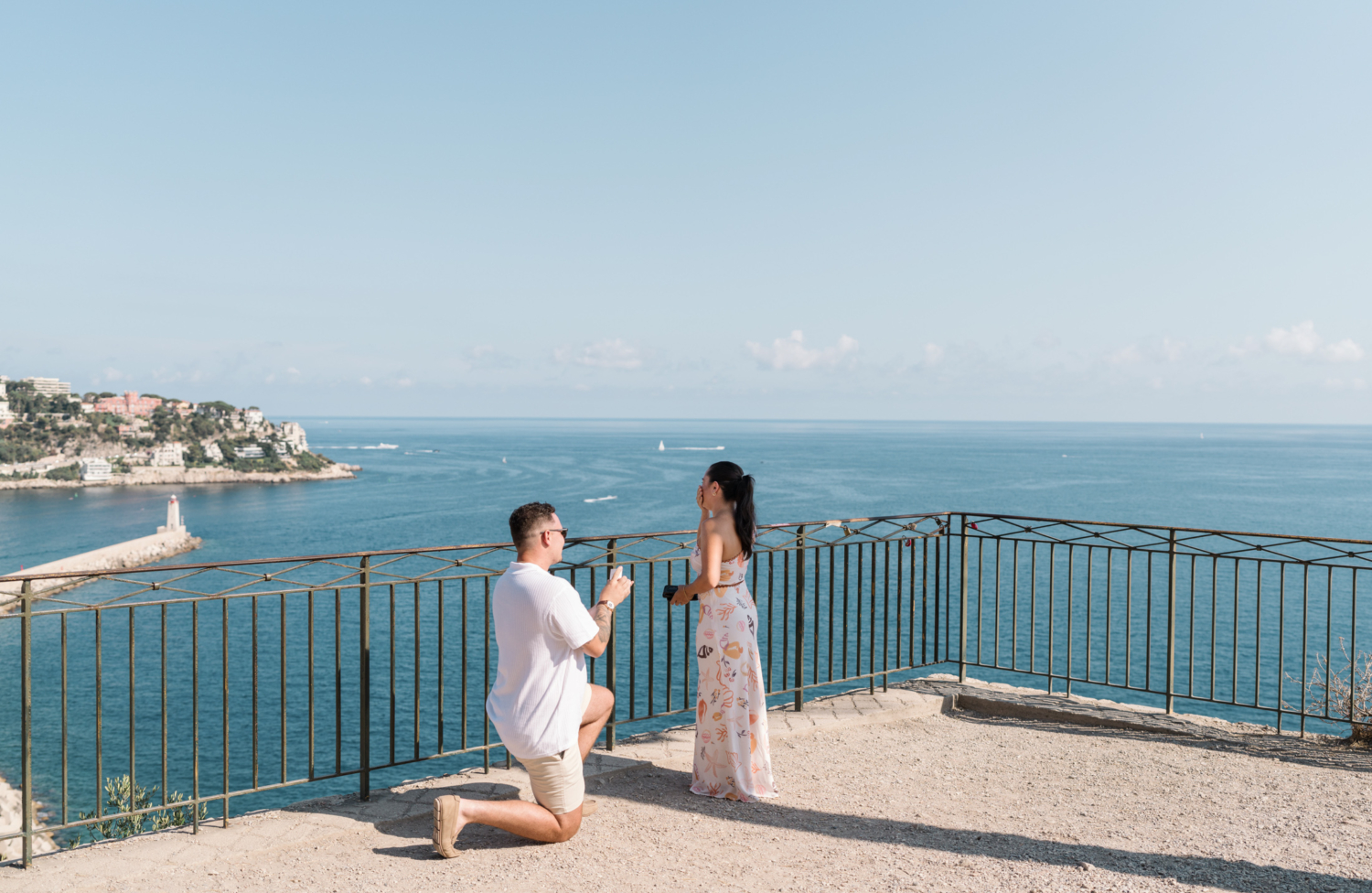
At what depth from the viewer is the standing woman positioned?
4.77 metres

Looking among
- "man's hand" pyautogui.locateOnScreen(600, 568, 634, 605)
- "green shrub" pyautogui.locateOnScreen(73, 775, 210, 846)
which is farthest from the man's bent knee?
"green shrub" pyautogui.locateOnScreen(73, 775, 210, 846)

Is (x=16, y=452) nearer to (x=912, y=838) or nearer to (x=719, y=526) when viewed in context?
(x=719, y=526)

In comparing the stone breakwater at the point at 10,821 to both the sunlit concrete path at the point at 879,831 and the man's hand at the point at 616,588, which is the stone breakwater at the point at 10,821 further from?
the man's hand at the point at 616,588

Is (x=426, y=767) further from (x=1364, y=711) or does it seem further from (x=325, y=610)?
(x=1364, y=711)

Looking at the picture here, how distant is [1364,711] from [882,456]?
14440cm

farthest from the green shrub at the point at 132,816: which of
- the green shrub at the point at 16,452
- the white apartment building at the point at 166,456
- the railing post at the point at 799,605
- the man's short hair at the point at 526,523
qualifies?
the green shrub at the point at 16,452

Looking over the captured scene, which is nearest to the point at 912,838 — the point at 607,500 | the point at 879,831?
the point at 879,831

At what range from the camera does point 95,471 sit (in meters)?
121

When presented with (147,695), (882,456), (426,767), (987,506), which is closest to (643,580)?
(426,767)

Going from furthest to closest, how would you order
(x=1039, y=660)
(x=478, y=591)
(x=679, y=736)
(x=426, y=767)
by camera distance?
(x=478, y=591)
(x=1039, y=660)
(x=426, y=767)
(x=679, y=736)

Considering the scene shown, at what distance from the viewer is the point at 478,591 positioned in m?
47.1

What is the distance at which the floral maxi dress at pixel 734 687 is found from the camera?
4820 millimetres

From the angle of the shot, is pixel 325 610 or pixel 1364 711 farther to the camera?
pixel 325 610

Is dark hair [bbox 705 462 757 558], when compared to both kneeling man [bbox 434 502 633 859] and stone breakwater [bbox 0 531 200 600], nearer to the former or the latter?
kneeling man [bbox 434 502 633 859]
